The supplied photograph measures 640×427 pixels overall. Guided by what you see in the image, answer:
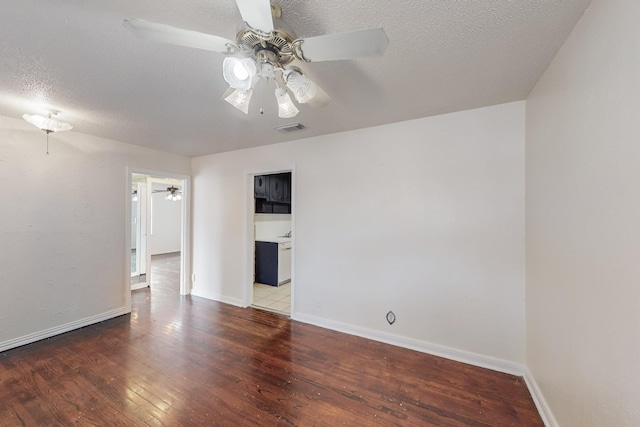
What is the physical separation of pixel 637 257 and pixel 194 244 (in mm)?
4715

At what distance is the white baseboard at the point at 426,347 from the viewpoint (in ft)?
7.22

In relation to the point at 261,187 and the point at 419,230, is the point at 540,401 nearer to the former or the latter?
the point at 419,230

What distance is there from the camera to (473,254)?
2.32 metres

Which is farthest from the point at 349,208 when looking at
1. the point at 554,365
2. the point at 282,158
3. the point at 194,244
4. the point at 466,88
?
the point at 194,244

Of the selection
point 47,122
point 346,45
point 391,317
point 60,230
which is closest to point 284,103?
point 346,45

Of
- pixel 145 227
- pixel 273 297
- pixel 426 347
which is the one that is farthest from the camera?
pixel 145 227

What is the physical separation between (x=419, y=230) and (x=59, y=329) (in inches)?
165

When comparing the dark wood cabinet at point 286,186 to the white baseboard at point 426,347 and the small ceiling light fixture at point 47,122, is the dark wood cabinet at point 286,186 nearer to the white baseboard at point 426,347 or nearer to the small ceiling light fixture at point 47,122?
the white baseboard at point 426,347

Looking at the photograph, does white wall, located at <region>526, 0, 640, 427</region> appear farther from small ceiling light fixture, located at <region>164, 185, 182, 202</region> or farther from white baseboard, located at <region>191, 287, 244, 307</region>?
small ceiling light fixture, located at <region>164, 185, 182, 202</region>

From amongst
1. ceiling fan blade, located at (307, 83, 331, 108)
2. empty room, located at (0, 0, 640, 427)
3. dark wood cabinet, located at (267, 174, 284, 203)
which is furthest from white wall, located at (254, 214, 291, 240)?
ceiling fan blade, located at (307, 83, 331, 108)

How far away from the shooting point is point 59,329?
9.45ft

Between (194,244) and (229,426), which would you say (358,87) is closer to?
(229,426)

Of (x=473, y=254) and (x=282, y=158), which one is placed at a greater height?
(x=282, y=158)

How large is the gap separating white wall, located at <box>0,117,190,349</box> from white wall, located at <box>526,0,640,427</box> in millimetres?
4556
